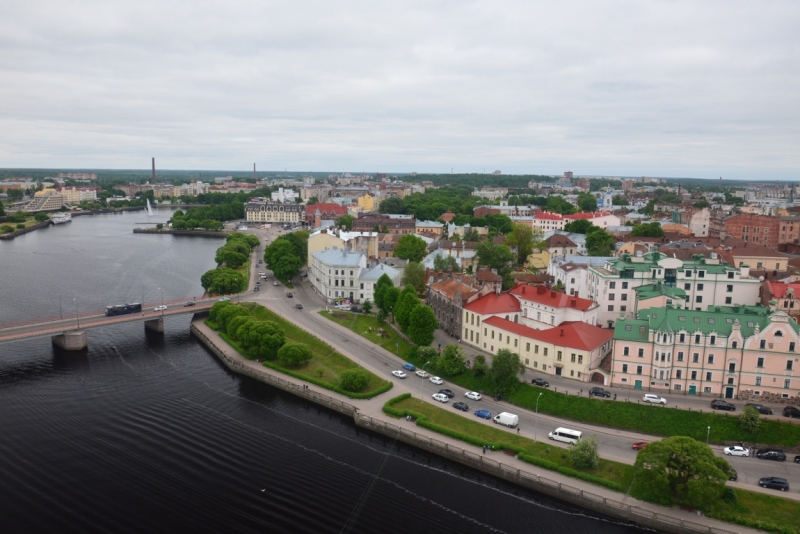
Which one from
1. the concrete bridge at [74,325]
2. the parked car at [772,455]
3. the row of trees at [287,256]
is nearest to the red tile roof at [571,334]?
the parked car at [772,455]

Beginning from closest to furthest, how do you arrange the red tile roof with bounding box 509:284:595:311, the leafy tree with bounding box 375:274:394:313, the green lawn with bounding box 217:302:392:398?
the green lawn with bounding box 217:302:392:398 → the red tile roof with bounding box 509:284:595:311 → the leafy tree with bounding box 375:274:394:313

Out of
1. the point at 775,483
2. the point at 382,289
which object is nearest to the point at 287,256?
the point at 382,289

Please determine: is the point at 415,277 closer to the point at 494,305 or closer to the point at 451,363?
the point at 494,305

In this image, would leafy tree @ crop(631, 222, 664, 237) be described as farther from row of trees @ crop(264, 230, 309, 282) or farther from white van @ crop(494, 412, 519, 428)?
white van @ crop(494, 412, 519, 428)

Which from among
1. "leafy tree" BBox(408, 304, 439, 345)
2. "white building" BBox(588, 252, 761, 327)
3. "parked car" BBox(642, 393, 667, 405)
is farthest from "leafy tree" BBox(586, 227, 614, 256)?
"parked car" BBox(642, 393, 667, 405)

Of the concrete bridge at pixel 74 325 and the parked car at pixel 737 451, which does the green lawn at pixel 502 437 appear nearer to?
the parked car at pixel 737 451

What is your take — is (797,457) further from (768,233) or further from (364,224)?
(364,224)
